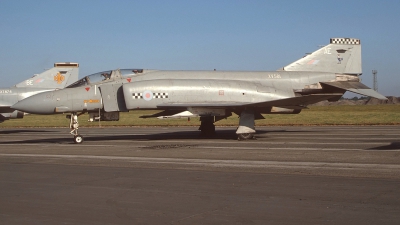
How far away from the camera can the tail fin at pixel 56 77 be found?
32125 mm

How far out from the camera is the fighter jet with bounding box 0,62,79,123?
29.5 meters

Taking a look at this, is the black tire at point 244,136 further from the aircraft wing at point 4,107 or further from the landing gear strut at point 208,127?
the aircraft wing at point 4,107

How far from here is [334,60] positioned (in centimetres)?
2231

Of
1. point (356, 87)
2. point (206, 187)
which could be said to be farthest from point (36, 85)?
point (206, 187)

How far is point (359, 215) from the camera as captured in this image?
6242mm

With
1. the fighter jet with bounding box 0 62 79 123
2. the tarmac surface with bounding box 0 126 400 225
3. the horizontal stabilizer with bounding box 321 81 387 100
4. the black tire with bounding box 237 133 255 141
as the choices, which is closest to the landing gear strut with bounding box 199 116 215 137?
the black tire with bounding box 237 133 255 141

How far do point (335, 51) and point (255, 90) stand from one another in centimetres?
494

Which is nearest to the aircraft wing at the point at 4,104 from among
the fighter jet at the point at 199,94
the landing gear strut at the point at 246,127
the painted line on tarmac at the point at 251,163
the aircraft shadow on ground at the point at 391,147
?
the fighter jet at the point at 199,94

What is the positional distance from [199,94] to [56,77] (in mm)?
16591

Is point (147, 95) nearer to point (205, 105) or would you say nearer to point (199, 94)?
point (199, 94)

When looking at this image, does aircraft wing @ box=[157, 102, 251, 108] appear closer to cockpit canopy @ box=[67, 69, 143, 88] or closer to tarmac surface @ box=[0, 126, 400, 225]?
cockpit canopy @ box=[67, 69, 143, 88]

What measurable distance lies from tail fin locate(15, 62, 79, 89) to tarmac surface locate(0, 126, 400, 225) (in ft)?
60.5

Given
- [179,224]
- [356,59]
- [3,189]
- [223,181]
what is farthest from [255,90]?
[179,224]

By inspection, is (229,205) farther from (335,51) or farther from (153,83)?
(335,51)
